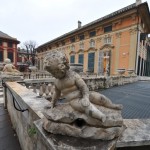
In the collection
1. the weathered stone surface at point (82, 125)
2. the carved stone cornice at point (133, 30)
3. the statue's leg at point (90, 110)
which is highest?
the carved stone cornice at point (133, 30)

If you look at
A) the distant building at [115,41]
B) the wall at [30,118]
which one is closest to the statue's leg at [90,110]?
the wall at [30,118]

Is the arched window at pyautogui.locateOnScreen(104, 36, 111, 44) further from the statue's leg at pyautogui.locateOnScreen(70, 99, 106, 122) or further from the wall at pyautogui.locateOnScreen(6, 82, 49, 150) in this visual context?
the statue's leg at pyautogui.locateOnScreen(70, 99, 106, 122)

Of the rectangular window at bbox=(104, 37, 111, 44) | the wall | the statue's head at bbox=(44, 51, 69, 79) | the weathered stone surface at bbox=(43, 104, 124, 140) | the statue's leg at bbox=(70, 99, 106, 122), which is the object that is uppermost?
the rectangular window at bbox=(104, 37, 111, 44)

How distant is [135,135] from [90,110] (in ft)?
1.86

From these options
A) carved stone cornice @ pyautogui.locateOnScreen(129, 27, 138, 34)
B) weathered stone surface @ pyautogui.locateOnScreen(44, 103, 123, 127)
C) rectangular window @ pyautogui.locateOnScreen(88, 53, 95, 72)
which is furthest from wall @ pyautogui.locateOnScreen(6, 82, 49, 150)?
rectangular window @ pyautogui.locateOnScreen(88, 53, 95, 72)

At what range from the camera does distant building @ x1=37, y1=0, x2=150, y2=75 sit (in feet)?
49.8

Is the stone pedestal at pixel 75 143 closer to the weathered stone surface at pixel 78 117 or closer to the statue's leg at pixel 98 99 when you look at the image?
the weathered stone surface at pixel 78 117

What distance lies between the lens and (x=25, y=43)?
5116 cm

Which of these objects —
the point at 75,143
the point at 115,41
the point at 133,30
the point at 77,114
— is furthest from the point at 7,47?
the point at 75,143

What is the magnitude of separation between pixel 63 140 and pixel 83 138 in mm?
183

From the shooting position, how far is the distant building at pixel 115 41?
1517 cm

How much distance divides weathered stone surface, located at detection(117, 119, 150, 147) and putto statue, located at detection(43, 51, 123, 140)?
0.28ft

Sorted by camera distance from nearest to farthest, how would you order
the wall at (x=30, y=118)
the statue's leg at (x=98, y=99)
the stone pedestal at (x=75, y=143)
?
the stone pedestal at (x=75, y=143), the statue's leg at (x=98, y=99), the wall at (x=30, y=118)

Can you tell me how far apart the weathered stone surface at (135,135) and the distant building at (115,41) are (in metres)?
14.7
